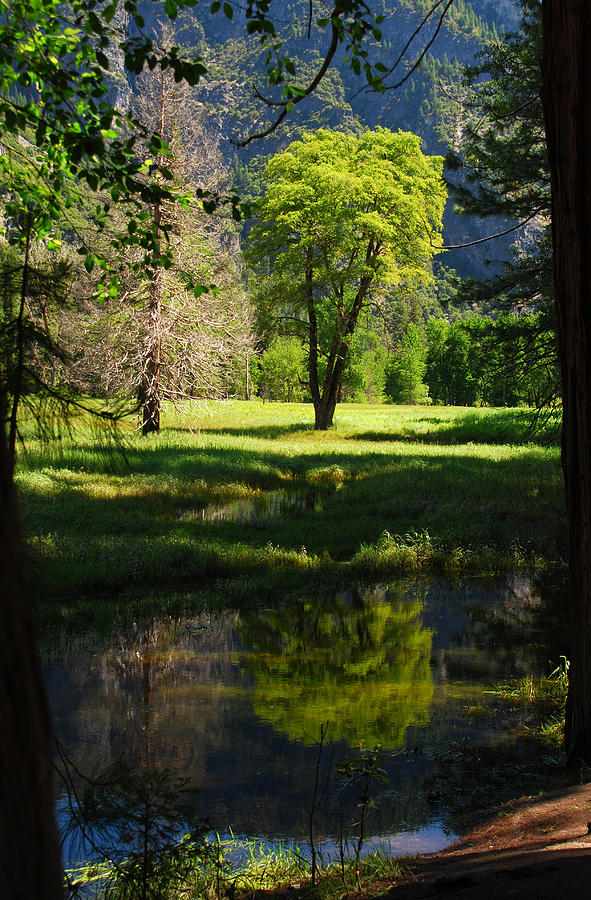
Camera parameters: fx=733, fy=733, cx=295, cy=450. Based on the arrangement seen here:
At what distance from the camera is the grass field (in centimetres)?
1056

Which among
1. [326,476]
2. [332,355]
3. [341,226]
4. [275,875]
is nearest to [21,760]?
[275,875]

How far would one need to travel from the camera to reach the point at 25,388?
3430 millimetres

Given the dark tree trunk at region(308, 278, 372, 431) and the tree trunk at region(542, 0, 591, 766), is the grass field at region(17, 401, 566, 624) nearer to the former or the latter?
the tree trunk at region(542, 0, 591, 766)

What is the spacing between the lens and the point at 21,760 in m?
1.20

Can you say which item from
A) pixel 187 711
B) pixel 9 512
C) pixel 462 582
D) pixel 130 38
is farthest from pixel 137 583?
pixel 9 512

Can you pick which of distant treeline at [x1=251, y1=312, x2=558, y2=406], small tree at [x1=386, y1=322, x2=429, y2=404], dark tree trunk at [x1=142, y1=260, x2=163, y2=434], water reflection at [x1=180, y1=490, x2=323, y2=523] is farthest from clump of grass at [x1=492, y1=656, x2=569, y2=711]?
small tree at [x1=386, y1=322, x2=429, y2=404]

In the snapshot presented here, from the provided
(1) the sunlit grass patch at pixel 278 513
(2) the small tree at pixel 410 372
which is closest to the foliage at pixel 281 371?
(2) the small tree at pixel 410 372

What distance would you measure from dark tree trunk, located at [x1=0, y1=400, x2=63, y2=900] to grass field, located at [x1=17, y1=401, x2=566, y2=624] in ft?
8.32

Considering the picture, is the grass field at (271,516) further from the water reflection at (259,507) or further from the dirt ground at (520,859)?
the dirt ground at (520,859)

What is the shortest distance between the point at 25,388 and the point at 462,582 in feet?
29.3

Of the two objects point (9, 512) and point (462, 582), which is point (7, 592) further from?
point (462, 582)

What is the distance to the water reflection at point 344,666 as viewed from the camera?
242 inches

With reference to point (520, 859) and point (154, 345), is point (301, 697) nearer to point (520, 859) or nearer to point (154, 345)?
point (520, 859)

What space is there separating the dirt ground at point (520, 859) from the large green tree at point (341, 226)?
26579mm
